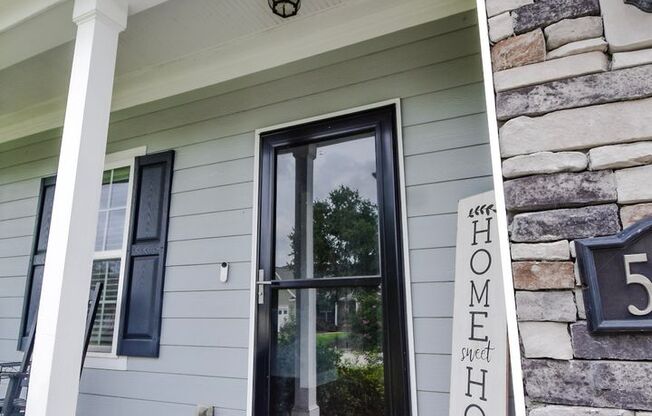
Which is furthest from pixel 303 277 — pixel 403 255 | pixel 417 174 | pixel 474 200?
pixel 474 200

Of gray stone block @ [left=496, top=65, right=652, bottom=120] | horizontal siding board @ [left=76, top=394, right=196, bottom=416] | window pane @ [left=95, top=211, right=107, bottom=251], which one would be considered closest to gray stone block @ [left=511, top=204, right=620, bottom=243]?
gray stone block @ [left=496, top=65, right=652, bottom=120]

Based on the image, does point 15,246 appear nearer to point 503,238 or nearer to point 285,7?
point 285,7

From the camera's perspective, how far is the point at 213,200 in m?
2.77

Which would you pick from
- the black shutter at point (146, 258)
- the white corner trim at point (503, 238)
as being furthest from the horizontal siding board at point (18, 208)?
the white corner trim at point (503, 238)

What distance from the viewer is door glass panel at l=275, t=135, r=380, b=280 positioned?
2262 mm

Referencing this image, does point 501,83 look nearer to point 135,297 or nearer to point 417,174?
point 417,174

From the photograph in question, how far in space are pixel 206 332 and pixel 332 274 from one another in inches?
38.1

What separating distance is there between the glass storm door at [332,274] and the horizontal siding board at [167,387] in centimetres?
19

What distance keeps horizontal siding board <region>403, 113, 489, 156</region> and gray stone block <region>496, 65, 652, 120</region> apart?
1.15 metres

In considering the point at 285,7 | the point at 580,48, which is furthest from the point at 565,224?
the point at 285,7

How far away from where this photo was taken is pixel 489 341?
169 centimetres

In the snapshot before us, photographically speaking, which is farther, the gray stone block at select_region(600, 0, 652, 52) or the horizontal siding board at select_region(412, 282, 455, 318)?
the horizontal siding board at select_region(412, 282, 455, 318)

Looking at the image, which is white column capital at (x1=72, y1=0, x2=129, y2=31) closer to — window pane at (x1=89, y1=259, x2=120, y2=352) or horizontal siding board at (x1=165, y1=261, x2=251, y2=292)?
horizontal siding board at (x1=165, y1=261, x2=251, y2=292)

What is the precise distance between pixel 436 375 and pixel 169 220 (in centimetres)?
205
